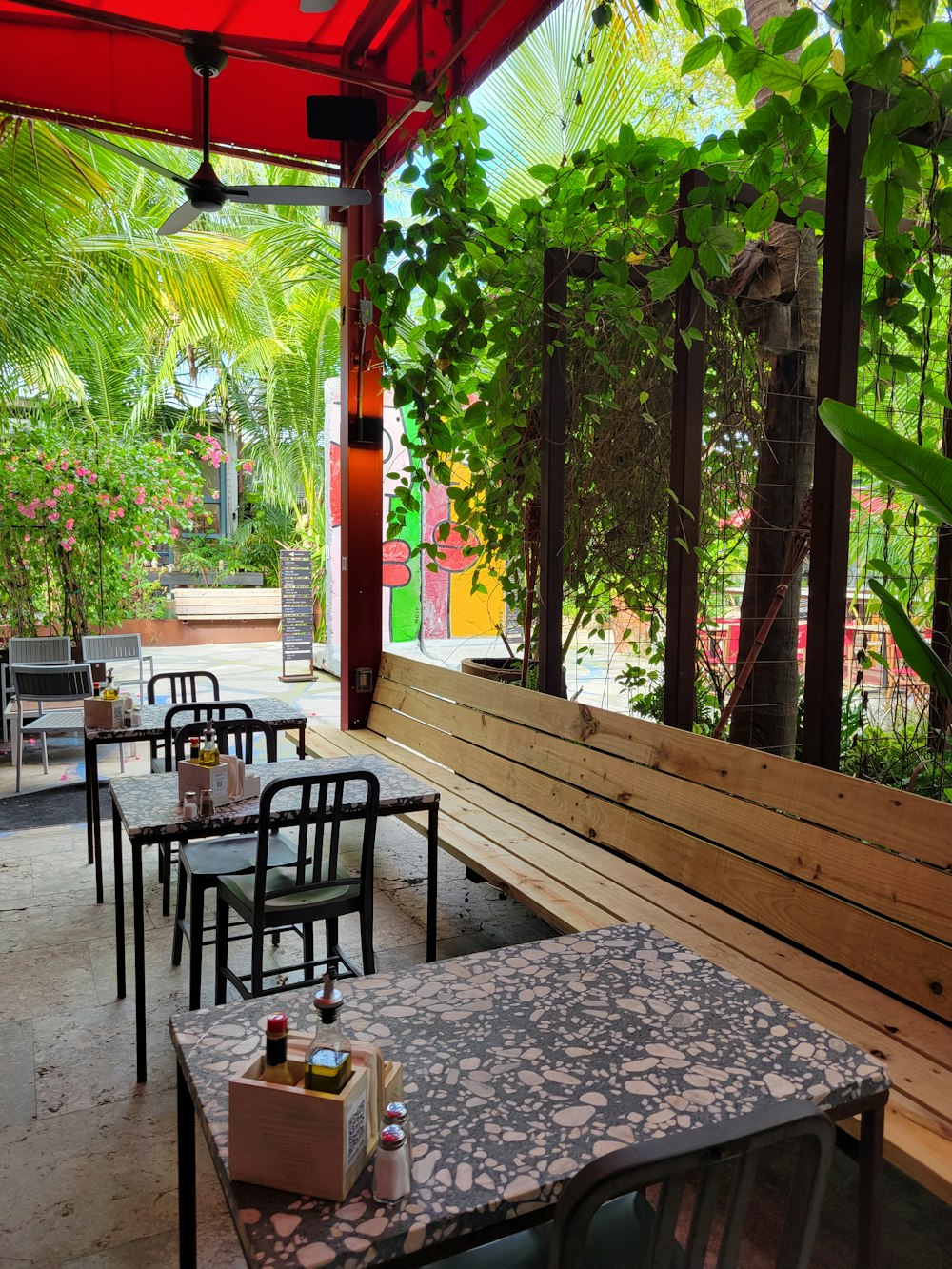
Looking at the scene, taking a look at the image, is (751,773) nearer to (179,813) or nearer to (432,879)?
(432,879)

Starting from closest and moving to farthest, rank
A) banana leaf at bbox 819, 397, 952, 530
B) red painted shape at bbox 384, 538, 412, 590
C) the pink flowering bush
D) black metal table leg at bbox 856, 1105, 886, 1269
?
1. black metal table leg at bbox 856, 1105, 886, 1269
2. banana leaf at bbox 819, 397, 952, 530
3. the pink flowering bush
4. red painted shape at bbox 384, 538, 412, 590

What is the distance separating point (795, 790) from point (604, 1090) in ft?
4.45

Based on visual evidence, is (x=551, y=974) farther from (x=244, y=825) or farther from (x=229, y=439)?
(x=229, y=439)

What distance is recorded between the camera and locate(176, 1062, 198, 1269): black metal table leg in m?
1.36

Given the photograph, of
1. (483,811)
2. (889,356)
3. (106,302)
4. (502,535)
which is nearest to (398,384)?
(502,535)

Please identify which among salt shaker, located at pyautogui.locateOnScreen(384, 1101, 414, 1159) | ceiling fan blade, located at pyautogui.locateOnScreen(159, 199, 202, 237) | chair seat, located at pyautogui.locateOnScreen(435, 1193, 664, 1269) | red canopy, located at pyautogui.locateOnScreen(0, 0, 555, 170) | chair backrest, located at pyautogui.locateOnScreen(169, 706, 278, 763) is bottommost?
chair seat, located at pyautogui.locateOnScreen(435, 1193, 664, 1269)

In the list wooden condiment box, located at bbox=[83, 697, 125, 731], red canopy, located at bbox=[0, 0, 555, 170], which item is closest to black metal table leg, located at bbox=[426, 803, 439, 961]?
wooden condiment box, located at bbox=[83, 697, 125, 731]

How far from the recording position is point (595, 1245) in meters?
1.18

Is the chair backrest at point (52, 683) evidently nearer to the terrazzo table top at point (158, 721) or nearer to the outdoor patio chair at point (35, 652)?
the outdoor patio chair at point (35, 652)

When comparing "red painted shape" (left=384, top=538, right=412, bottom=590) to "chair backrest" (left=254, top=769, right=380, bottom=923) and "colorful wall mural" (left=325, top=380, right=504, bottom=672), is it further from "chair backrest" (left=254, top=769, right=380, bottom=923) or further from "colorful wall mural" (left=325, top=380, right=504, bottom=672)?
"chair backrest" (left=254, top=769, right=380, bottom=923)

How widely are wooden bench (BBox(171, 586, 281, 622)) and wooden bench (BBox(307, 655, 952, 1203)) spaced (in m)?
11.4

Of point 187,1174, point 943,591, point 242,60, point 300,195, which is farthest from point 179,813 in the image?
point 242,60

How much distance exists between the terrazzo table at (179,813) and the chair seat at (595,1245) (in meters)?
1.41

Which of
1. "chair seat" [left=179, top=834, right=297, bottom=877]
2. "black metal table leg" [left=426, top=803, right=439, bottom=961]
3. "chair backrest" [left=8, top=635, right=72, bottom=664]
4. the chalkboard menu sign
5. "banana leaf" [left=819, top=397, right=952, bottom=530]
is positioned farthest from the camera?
the chalkboard menu sign
